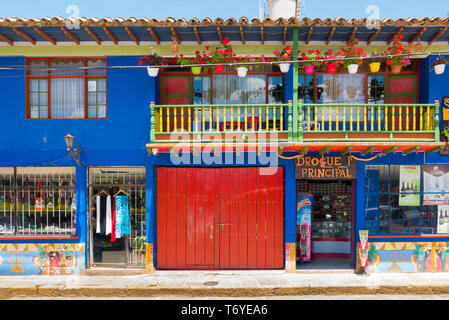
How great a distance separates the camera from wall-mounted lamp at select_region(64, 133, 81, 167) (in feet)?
28.9

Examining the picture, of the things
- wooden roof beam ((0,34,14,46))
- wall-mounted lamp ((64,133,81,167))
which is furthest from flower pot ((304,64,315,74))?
wooden roof beam ((0,34,14,46))

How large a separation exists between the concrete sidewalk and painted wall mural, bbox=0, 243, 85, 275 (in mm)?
216

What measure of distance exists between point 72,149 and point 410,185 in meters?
9.14

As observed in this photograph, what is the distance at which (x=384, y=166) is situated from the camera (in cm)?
942

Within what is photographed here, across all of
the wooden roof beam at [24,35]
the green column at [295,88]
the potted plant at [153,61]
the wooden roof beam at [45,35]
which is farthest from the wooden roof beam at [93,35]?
the green column at [295,88]

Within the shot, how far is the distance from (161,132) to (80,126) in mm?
2432

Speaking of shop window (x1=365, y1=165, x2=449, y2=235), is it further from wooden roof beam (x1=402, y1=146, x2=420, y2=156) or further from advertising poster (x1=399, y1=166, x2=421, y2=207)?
wooden roof beam (x1=402, y1=146, x2=420, y2=156)

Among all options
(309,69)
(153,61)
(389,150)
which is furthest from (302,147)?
(153,61)

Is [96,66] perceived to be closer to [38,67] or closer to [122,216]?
[38,67]

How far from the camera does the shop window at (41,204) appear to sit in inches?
369

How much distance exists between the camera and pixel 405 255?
30.5ft

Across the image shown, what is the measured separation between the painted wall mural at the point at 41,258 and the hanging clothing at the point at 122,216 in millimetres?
1045

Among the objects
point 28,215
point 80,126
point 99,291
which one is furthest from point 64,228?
point 80,126

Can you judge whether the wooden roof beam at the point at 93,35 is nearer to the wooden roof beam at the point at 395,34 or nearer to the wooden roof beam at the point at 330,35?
the wooden roof beam at the point at 330,35
